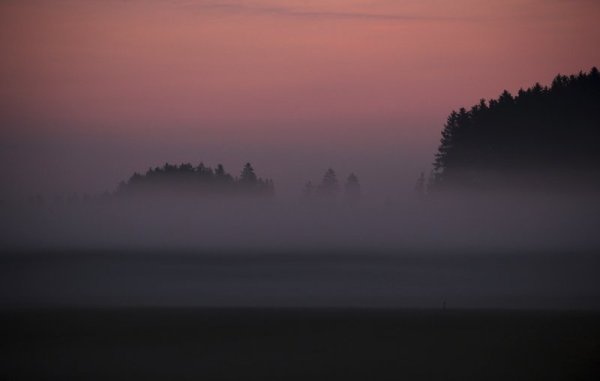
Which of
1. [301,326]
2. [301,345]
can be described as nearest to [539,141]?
[301,326]

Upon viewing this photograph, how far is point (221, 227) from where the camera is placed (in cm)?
15238

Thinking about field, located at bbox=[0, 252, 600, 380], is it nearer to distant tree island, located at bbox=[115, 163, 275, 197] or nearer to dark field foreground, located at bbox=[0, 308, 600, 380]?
dark field foreground, located at bbox=[0, 308, 600, 380]

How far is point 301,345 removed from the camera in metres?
36.5

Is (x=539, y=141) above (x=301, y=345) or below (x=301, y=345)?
above

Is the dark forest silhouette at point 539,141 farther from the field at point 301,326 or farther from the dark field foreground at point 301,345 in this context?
the dark field foreground at point 301,345

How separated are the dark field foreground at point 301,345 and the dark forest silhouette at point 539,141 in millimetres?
52925

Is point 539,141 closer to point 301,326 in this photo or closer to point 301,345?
point 301,326

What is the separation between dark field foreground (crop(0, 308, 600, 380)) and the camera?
3177 cm

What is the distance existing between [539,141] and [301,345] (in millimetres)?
66034

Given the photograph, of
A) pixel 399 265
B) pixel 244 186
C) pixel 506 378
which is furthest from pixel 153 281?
pixel 244 186

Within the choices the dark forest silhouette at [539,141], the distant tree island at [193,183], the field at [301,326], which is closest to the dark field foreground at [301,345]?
the field at [301,326]

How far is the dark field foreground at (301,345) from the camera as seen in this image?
31.8 meters

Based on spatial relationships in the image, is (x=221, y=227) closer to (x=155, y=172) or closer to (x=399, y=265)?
(x=155, y=172)

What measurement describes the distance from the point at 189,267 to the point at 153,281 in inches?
638
